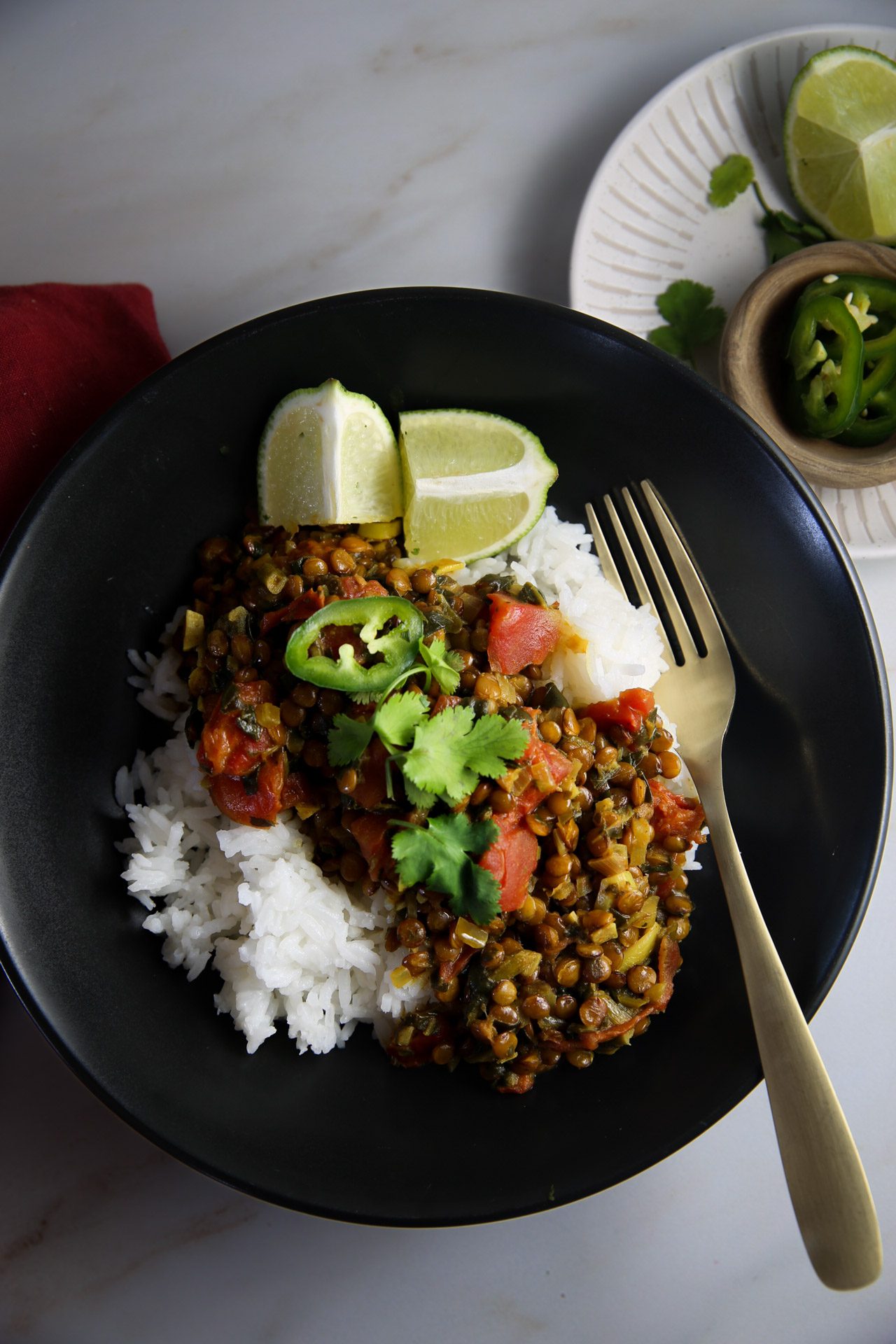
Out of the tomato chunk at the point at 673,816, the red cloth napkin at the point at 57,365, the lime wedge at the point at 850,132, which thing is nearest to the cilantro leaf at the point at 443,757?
the tomato chunk at the point at 673,816

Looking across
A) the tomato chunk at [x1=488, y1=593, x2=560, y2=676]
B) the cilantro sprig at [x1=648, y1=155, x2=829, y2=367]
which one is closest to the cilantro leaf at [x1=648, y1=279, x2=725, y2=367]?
the cilantro sprig at [x1=648, y1=155, x2=829, y2=367]

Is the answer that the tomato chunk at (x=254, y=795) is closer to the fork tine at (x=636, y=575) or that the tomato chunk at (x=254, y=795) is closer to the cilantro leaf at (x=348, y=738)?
the cilantro leaf at (x=348, y=738)

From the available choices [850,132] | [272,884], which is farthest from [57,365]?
[850,132]

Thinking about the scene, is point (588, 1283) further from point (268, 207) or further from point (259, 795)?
point (268, 207)

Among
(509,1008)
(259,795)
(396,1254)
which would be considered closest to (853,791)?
(509,1008)

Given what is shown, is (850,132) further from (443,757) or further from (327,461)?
(443,757)

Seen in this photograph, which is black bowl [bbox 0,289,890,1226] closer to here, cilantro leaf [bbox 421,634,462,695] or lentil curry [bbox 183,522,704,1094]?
lentil curry [bbox 183,522,704,1094]

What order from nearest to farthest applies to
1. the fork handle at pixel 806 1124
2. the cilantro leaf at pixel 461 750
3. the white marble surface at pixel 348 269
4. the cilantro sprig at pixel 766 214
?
the fork handle at pixel 806 1124
the cilantro leaf at pixel 461 750
the white marble surface at pixel 348 269
the cilantro sprig at pixel 766 214
